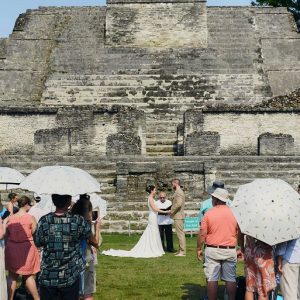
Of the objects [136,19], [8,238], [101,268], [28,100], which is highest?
[136,19]

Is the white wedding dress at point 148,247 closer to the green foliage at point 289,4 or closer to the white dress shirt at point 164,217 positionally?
the white dress shirt at point 164,217

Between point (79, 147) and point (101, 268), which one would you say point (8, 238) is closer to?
point (101, 268)

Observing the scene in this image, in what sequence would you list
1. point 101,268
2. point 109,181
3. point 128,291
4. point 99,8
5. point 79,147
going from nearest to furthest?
point 128,291 → point 101,268 → point 109,181 → point 79,147 → point 99,8

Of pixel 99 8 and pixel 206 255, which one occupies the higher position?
pixel 99 8

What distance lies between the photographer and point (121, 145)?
2298cm

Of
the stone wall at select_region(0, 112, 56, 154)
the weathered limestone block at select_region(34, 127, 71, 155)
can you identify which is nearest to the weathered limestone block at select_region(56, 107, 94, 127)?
the stone wall at select_region(0, 112, 56, 154)

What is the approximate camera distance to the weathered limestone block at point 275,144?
911 inches

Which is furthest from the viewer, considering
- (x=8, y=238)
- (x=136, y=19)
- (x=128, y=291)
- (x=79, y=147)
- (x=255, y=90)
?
(x=136, y=19)

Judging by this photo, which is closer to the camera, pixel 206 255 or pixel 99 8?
pixel 206 255

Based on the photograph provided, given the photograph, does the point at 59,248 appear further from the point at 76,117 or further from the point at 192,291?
the point at 76,117

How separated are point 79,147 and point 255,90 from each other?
27.0 ft

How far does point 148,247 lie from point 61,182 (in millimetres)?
7011

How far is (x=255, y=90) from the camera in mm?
28625

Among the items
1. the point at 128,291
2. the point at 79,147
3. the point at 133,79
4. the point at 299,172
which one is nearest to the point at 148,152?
the point at 79,147
